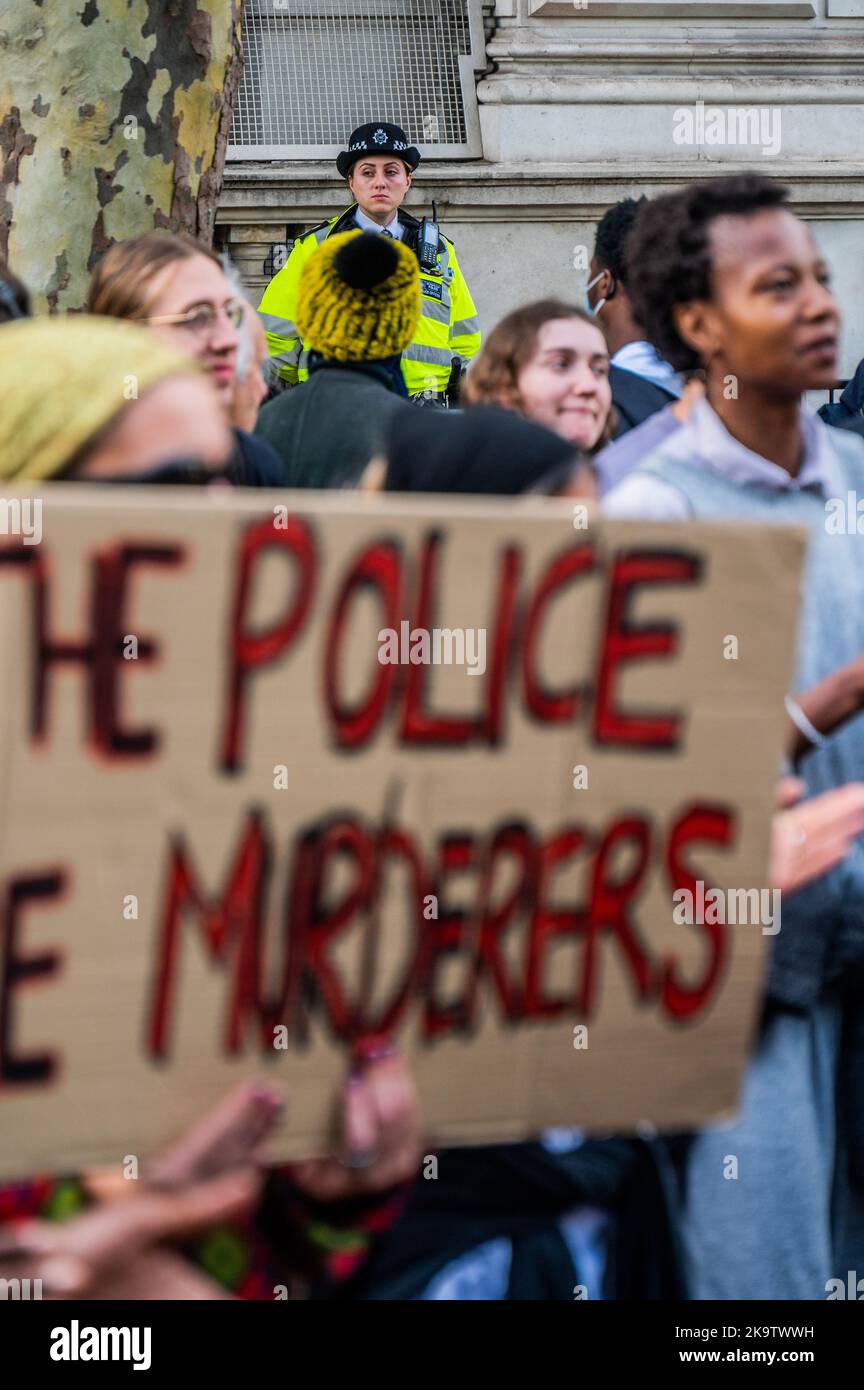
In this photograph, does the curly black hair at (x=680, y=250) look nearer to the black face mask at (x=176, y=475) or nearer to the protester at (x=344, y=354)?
the protester at (x=344, y=354)

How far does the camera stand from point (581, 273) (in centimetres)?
995

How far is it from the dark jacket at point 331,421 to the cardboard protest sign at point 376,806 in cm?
161

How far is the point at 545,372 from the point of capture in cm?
378

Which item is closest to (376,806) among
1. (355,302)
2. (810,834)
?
(810,834)

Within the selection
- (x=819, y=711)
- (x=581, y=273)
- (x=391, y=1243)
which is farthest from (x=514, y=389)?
(x=581, y=273)

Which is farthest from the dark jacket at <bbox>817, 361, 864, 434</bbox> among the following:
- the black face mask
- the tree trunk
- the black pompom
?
the black face mask

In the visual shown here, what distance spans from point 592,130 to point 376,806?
8.67 meters

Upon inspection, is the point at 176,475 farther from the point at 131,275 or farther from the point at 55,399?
the point at 131,275

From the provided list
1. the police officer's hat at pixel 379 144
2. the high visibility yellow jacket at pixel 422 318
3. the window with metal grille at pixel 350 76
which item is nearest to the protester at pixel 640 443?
the high visibility yellow jacket at pixel 422 318

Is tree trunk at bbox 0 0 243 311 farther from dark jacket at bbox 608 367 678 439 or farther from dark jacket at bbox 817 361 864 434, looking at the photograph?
dark jacket at bbox 817 361 864 434

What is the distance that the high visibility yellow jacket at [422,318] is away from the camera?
631cm

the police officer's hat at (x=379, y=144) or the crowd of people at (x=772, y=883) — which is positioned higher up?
the police officer's hat at (x=379, y=144)

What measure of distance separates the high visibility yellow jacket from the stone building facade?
2716 mm

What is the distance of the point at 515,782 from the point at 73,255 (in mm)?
3978
